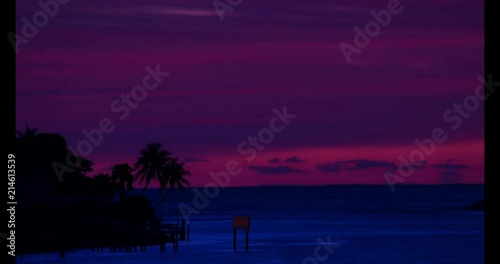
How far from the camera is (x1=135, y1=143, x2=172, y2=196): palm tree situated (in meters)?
102

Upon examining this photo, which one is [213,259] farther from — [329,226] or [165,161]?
[329,226]

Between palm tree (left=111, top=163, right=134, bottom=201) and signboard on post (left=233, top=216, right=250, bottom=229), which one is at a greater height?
palm tree (left=111, top=163, right=134, bottom=201)

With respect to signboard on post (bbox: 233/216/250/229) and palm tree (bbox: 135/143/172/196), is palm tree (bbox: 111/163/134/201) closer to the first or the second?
palm tree (bbox: 135/143/172/196)

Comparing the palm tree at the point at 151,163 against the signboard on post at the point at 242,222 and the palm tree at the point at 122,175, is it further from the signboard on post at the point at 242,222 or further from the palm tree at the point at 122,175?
the signboard on post at the point at 242,222

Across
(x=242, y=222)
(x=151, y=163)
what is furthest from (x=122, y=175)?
(x=242, y=222)

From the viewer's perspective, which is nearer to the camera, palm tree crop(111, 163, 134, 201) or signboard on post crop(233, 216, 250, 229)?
signboard on post crop(233, 216, 250, 229)

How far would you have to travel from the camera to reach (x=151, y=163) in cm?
10244

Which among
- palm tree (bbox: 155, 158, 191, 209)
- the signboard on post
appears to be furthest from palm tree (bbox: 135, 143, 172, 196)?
the signboard on post

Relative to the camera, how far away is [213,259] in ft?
218

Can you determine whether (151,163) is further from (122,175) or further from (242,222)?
(242,222)

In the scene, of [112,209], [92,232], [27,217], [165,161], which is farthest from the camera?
[165,161]

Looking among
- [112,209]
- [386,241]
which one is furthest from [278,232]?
[112,209]

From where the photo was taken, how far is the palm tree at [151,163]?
336ft

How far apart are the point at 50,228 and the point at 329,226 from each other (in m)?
60.8
